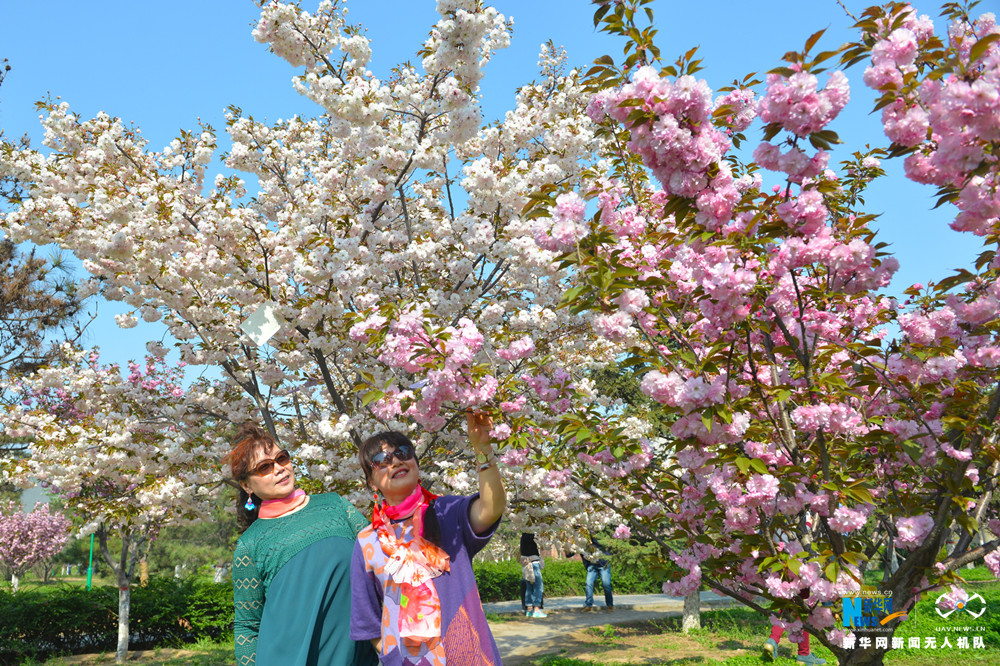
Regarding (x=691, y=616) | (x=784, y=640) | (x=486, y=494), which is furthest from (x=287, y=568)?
(x=691, y=616)

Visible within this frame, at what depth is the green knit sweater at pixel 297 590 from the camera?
7.68 ft

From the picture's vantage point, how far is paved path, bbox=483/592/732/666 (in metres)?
9.41

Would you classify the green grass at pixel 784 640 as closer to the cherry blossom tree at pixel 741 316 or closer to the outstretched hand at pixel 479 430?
the cherry blossom tree at pixel 741 316

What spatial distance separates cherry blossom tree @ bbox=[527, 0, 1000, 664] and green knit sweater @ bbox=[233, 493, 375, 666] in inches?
43.9

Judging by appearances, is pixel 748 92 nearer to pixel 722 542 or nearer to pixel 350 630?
pixel 722 542

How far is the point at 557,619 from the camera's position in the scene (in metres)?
12.6

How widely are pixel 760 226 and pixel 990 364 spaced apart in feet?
4.12

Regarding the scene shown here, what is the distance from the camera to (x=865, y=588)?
2752 mm

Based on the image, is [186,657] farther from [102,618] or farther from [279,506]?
[279,506]

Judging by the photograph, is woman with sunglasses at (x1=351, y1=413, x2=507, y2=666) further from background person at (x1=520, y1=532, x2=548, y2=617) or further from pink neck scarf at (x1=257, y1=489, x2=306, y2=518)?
background person at (x1=520, y1=532, x2=548, y2=617)

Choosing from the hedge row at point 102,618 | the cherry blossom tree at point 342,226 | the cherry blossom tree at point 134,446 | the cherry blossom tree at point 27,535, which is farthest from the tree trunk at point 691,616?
the cherry blossom tree at point 27,535

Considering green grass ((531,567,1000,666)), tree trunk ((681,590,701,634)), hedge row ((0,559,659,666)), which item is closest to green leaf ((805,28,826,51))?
green grass ((531,567,1000,666))

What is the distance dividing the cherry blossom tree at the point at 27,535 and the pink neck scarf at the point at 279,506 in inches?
948

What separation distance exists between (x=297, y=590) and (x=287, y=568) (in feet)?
0.28
